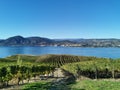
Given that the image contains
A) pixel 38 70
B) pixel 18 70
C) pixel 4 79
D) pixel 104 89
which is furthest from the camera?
pixel 38 70

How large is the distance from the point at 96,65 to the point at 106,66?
1.84 meters

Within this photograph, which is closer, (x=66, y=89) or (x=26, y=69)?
(x=66, y=89)

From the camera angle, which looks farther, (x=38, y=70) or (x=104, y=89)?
(x=38, y=70)

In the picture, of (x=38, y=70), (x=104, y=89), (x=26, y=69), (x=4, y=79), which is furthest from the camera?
(x=38, y=70)

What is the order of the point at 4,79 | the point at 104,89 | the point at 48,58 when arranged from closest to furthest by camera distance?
the point at 104,89 → the point at 4,79 → the point at 48,58

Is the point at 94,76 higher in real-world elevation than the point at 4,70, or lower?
lower

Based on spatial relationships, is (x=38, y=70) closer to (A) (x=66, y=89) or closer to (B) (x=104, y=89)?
(A) (x=66, y=89)

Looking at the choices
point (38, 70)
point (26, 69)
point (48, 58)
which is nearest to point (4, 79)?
point (26, 69)

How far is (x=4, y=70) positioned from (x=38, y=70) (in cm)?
1224

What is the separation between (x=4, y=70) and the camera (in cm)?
2936

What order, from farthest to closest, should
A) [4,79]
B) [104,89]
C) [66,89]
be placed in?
1. [4,79]
2. [66,89]
3. [104,89]

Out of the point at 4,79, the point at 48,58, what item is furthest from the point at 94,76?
the point at 48,58

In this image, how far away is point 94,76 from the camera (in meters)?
43.0

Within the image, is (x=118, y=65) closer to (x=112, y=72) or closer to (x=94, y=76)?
(x=112, y=72)
